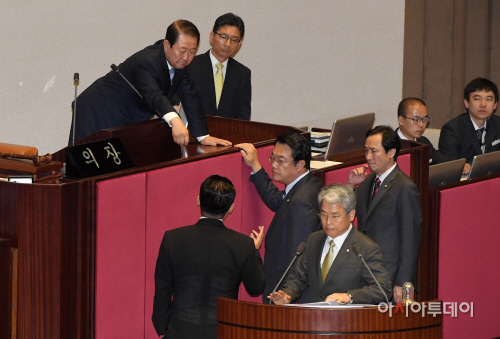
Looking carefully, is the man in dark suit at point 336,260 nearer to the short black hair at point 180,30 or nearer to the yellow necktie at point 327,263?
the yellow necktie at point 327,263

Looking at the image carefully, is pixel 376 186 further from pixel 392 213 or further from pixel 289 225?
pixel 289 225

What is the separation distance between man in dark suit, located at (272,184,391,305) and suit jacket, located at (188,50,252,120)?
2.08 metres

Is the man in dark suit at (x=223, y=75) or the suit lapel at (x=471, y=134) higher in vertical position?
the man in dark suit at (x=223, y=75)

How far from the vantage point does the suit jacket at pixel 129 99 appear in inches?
152

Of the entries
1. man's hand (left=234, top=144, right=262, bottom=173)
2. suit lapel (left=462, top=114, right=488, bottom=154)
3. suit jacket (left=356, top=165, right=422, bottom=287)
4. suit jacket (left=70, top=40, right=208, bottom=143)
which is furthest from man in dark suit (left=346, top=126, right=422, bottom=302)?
suit lapel (left=462, top=114, right=488, bottom=154)

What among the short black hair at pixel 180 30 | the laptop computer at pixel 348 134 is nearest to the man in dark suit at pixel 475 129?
the laptop computer at pixel 348 134

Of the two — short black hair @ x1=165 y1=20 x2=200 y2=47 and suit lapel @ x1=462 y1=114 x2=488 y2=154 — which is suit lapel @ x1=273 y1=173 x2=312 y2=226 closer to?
short black hair @ x1=165 y1=20 x2=200 y2=47

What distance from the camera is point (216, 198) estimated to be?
292 centimetres

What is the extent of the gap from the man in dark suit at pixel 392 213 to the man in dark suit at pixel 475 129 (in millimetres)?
1479

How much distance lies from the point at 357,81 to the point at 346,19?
0.59m

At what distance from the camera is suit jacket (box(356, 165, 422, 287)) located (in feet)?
12.2

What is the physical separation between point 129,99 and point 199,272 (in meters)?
1.37

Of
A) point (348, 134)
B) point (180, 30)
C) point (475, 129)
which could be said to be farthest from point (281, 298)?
point (475, 129)

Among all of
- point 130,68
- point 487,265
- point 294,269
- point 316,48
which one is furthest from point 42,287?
point 316,48
